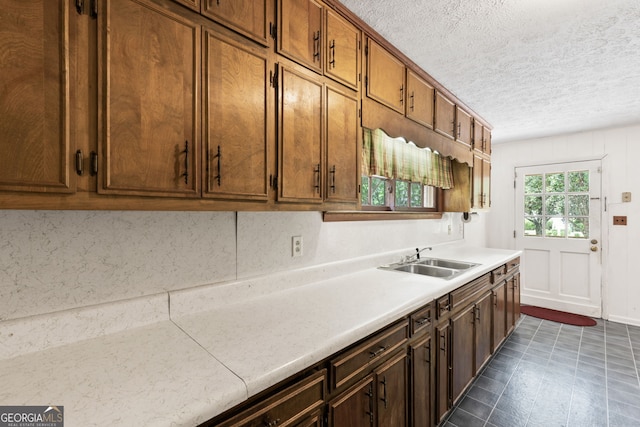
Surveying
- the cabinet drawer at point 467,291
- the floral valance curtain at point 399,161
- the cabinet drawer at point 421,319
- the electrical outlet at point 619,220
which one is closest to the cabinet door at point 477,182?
the floral valance curtain at point 399,161

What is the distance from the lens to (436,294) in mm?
1692

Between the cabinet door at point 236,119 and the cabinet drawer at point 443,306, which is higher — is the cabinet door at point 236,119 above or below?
above

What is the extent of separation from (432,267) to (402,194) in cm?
75

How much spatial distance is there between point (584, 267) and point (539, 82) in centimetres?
284

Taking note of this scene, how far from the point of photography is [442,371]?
1.82 m

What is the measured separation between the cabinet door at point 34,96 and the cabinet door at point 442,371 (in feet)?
6.25

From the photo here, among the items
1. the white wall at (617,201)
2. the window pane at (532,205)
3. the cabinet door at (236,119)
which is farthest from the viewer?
the window pane at (532,205)

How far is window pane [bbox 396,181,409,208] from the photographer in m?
2.76

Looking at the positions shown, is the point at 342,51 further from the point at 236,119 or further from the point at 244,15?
the point at 236,119

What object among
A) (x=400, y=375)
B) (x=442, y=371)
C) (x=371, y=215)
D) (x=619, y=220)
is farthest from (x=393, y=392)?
(x=619, y=220)

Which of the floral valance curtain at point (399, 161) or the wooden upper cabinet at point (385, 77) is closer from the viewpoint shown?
the wooden upper cabinet at point (385, 77)

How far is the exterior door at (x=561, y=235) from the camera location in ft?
12.4

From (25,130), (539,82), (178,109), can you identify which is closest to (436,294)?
(178,109)

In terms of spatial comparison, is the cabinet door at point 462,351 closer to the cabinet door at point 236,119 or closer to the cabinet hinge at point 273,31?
the cabinet door at point 236,119
